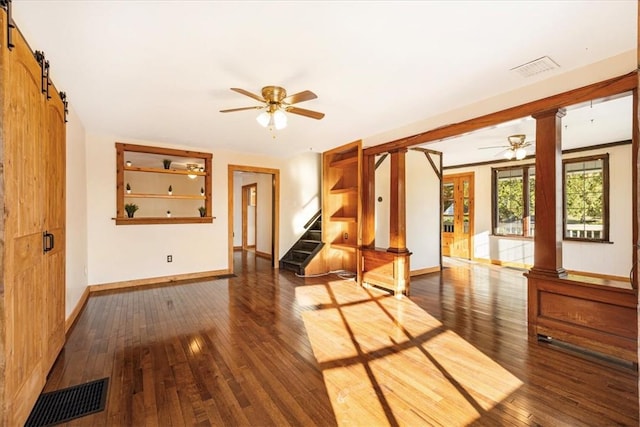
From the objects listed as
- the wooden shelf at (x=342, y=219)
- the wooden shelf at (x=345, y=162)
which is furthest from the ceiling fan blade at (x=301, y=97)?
the wooden shelf at (x=342, y=219)

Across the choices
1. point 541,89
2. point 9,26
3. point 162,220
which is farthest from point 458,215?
point 9,26

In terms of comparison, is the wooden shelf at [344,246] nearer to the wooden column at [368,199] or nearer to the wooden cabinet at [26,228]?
the wooden column at [368,199]

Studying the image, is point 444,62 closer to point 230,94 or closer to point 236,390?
point 230,94

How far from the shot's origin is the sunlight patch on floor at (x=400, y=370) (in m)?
1.92

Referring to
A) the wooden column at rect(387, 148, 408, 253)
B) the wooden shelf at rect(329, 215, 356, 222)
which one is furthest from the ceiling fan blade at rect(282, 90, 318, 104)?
the wooden shelf at rect(329, 215, 356, 222)

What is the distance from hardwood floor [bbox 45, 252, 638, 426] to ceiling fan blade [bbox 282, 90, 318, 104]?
2397mm

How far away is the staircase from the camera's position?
629cm

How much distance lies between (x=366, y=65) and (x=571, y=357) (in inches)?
125


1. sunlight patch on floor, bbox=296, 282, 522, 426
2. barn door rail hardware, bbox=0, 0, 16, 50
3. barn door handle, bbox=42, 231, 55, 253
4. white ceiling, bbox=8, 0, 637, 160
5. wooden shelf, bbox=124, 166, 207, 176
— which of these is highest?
white ceiling, bbox=8, 0, 637, 160

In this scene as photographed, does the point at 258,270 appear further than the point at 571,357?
Yes

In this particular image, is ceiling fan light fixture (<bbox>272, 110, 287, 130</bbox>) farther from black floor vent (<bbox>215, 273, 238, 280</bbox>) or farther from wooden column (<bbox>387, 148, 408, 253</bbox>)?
black floor vent (<bbox>215, 273, 238, 280</bbox>)

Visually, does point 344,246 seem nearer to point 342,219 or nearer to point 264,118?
point 342,219

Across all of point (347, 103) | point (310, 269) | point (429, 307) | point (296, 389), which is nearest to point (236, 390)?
point (296, 389)

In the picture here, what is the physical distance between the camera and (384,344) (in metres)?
2.91
